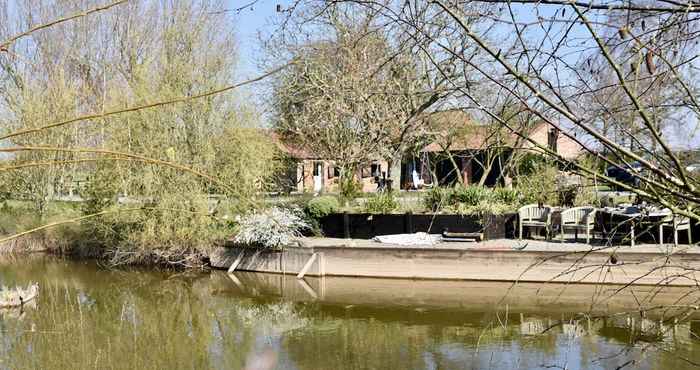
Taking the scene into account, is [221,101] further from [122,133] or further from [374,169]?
[374,169]

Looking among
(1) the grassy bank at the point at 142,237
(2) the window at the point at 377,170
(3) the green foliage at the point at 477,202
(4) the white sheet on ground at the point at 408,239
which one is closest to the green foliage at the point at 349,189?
(4) the white sheet on ground at the point at 408,239

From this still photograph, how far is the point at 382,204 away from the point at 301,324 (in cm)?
584

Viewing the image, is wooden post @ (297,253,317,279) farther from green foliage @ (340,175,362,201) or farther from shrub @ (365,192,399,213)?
green foliage @ (340,175,362,201)

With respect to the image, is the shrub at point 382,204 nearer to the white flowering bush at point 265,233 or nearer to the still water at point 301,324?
the white flowering bush at point 265,233

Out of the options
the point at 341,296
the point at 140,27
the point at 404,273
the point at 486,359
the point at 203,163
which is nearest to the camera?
the point at 486,359

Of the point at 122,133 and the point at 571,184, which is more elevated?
the point at 122,133

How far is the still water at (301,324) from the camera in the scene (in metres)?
8.85

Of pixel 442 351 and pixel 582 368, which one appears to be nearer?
pixel 582 368

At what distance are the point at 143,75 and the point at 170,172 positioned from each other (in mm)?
2413

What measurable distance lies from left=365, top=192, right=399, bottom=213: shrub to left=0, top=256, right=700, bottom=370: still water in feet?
8.62

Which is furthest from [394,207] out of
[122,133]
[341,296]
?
[122,133]

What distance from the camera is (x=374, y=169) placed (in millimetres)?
37344

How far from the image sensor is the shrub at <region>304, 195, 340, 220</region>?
1705 cm

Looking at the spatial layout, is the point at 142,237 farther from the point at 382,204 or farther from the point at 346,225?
the point at 382,204
